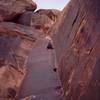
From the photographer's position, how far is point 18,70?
8.18 metres

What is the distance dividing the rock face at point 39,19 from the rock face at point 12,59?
17.8 feet

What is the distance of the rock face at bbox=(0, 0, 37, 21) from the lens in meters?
17.3

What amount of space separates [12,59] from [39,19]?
9670 mm

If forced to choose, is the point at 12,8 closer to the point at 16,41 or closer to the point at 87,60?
the point at 16,41

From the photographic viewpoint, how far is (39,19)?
1809 centimetres

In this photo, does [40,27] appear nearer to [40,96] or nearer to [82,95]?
[40,96]

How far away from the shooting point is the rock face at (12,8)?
17.3 meters

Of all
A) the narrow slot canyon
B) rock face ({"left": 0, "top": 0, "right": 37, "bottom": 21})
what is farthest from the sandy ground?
rock face ({"left": 0, "top": 0, "right": 37, "bottom": 21})

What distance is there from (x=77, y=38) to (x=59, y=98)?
1.47m

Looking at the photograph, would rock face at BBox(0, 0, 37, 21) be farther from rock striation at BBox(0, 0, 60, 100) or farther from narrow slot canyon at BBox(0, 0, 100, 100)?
narrow slot canyon at BBox(0, 0, 100, 100)

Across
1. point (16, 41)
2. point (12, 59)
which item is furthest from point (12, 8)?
point (12, 59)

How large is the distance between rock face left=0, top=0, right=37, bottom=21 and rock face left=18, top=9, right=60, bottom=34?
0.54 metres

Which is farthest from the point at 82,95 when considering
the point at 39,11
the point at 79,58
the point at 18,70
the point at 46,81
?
the point at 39,11

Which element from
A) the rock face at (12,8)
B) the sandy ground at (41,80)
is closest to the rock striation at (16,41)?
the rock face at (12,8)
